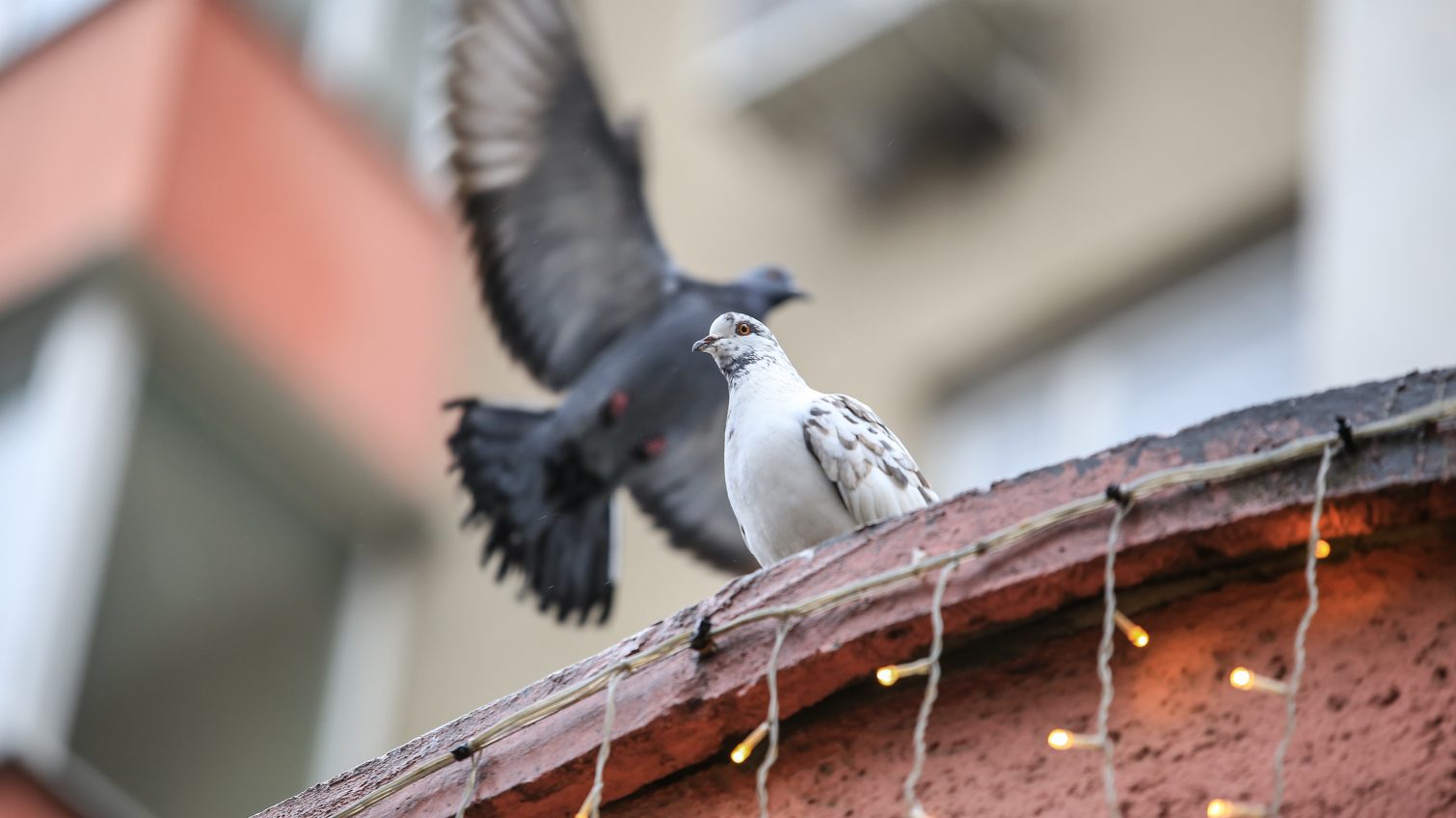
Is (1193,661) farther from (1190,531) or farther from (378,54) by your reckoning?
(378,54)

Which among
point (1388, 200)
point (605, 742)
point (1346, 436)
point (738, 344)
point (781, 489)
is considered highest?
point (1388, 200)

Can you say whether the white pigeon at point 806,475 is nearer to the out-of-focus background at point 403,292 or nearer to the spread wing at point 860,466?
the spread wing at point 860,466

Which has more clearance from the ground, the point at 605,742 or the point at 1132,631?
the point at 1132,631

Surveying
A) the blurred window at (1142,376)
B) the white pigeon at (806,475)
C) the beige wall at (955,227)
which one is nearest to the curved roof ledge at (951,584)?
the white pigeon at (806,475)

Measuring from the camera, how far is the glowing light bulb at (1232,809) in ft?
11.1

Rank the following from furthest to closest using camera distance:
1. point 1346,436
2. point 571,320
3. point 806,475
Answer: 1. point 571,320
2. point 806,475
3. point 1346,436

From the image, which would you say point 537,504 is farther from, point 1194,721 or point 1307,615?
Result: point 1307,615

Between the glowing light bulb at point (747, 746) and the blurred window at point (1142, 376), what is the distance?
486 centimetres

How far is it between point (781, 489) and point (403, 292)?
7.41 metres

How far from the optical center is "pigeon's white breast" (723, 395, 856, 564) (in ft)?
14.6

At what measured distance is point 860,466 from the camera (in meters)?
4.48

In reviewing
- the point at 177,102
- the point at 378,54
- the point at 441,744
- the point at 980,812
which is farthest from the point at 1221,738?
the point at 378,54

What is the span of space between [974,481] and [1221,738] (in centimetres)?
619

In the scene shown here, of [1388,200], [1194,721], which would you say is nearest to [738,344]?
[1194,721]
